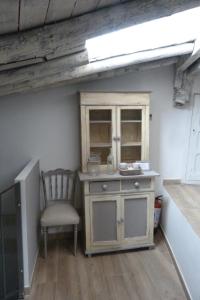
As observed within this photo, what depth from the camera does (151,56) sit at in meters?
2.15

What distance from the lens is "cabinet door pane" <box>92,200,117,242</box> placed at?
2602mm

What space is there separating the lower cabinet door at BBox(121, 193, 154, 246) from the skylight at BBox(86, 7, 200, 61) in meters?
1.56

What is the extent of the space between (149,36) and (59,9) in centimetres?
111

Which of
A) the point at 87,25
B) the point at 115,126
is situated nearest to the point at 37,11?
the point at 87,25

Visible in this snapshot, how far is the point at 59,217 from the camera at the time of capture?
2.58 metres

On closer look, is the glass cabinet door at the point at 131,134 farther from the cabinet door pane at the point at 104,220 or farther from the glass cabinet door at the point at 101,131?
the cabinet door pane at the point at 104,220

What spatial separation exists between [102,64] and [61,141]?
46.9 inches

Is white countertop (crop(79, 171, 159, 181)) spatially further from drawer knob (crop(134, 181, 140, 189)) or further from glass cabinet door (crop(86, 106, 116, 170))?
glass cabinet door (crop(86, 106, 116, 170))

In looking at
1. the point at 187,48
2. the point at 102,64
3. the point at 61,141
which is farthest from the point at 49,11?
the point at 61,141

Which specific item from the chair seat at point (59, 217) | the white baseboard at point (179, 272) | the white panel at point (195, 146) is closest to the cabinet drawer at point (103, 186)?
the chair seat at point (59, 217)

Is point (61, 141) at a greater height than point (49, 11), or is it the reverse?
point (49, 11)

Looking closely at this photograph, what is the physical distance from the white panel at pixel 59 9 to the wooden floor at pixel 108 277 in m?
2.19

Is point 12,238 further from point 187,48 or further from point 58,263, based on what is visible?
point 187,48

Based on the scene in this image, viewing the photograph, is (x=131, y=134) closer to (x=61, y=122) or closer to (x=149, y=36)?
(x=61, y=122)
